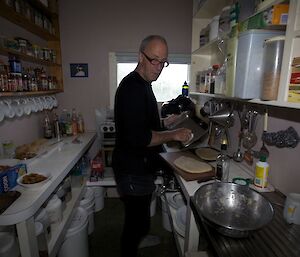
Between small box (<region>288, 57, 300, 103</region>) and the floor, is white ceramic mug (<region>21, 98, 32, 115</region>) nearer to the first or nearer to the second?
the floor

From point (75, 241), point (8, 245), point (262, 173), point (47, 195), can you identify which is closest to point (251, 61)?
point (262, 173)

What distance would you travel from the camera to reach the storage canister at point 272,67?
2.56 ft

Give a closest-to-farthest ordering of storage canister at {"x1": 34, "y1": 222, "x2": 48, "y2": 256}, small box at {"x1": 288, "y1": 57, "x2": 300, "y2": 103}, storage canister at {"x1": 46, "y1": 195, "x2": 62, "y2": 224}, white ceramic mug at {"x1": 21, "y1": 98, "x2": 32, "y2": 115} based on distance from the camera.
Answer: small box at {"x1": 288, "y1": 57, "x2": 300, "y2": 103} < storage canister at {"x1": 34, "y1": 222, "x2": 48, "y2": 256} < storage canister at {"x1": 46, "y1": 195, "x2": 62, "y2": 224} < white ceramic mug at {"x1": 21, "y1": 98, "x2": 32, "y2": 115}

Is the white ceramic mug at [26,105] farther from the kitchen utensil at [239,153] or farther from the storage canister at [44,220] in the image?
the kitchen utensil at [239,153]

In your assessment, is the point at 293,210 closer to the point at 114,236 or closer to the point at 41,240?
the point at 41,240

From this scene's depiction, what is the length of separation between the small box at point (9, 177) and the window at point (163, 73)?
156cm

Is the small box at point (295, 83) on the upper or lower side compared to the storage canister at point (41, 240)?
upper

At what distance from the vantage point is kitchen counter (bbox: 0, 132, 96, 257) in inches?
36.3

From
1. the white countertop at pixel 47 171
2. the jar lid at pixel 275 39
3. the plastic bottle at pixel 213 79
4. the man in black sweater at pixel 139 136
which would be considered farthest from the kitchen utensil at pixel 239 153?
the white countertop at pixel 47 171

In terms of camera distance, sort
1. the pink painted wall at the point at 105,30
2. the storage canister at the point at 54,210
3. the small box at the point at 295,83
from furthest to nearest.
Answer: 1. the pink painted wall at the point at 105,30
2. the storage canister at the point at 54,210
3. the small box at the point at 295,83

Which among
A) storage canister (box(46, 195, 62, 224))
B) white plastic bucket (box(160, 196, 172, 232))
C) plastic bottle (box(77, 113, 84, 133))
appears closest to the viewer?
storage canister (box(46, 195, 62, 224))

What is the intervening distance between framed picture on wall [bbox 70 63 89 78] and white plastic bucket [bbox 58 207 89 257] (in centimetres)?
162

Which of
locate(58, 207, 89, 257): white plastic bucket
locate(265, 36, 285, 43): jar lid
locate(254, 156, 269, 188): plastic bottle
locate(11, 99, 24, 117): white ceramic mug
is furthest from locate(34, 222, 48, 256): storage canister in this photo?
locate(265, 36, 285, 43): jar lid

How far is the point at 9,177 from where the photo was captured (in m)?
1.07
